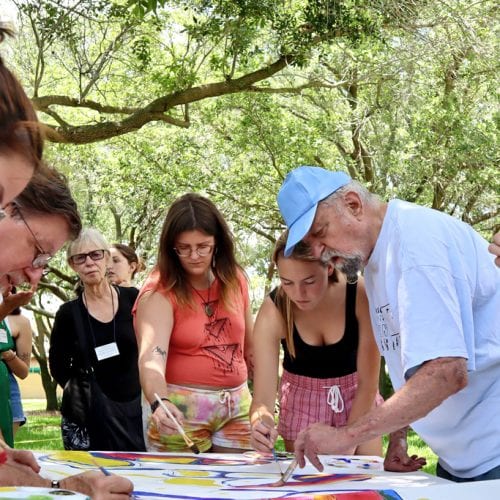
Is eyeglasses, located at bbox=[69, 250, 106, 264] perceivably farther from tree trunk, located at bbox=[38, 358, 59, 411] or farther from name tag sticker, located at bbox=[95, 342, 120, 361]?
tree trunk, located at bbox=[38, 358, 59, 411]

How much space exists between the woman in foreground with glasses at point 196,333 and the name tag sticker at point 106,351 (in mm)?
1054

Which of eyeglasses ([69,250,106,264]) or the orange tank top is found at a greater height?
eyeglasses ([69,250,106,264])

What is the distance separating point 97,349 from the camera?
15.8 feet

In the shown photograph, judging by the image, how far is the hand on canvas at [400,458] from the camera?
2900 mm

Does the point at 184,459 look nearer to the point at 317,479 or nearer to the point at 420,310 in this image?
the point at 317,479

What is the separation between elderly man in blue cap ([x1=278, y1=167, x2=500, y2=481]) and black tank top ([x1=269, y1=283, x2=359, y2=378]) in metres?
0.73

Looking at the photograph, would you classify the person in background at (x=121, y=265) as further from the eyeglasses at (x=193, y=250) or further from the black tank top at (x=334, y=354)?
the black tank top at (x=334, y=354)

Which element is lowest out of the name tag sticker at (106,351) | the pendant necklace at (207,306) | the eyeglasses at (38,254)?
the name tag sticker at (106,351)

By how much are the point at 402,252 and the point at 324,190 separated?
0.33 metres

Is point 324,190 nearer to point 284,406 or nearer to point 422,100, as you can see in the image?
point 284,406

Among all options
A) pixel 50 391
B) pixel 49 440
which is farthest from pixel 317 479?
pixel 50 391

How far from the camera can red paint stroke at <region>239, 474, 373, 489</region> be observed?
2711mm

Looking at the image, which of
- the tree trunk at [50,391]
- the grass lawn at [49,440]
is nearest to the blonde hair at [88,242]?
the grass lawn at [49,440]

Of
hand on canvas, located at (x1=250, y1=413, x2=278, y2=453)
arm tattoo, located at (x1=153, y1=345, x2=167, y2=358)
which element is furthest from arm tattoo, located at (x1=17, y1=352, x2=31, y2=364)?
hand on canvas, located at (x1=250, y1=413, x2=278, y2=453)
